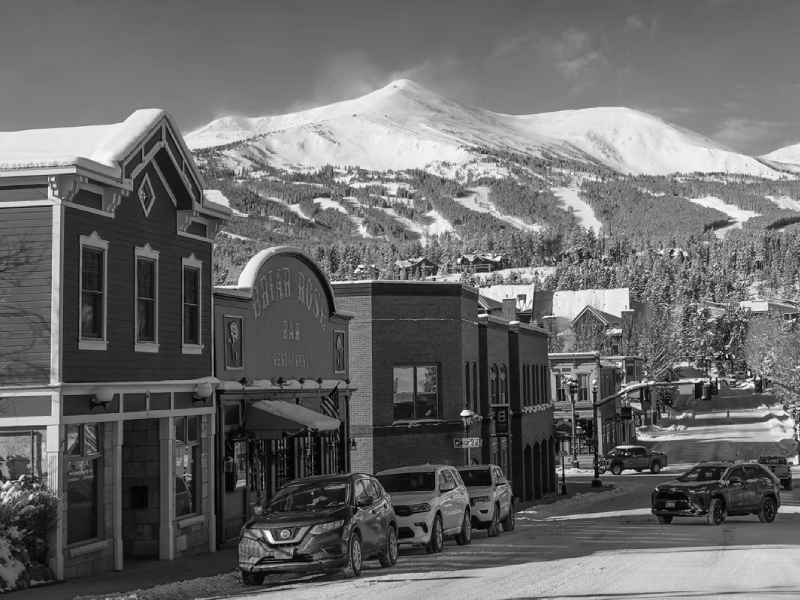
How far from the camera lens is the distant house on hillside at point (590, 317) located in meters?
121

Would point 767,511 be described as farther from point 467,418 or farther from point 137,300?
point 137,300

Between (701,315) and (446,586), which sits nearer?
(446,586)

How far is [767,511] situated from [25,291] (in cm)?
2218

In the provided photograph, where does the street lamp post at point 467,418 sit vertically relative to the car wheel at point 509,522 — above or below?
above

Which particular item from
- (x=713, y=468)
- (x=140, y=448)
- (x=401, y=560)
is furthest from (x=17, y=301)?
(x=713, y=468)

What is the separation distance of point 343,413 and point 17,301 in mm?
15689

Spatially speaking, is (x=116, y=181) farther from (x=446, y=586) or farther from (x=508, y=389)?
(x=508, y=389)

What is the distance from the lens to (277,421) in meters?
26.6

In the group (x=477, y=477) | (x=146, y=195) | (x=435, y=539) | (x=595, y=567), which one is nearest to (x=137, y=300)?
(x=146, y=195)

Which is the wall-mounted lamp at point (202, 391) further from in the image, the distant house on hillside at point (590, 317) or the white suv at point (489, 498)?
the distant house on hillside at point (590, 317)

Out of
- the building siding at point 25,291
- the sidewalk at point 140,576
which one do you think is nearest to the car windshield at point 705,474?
the sidewalk at point 140,576

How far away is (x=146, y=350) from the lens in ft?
72.0

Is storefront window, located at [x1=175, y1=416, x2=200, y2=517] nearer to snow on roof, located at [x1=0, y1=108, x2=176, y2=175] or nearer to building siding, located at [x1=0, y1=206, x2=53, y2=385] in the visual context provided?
building siding, located at [x1=0, y1=206, x2=53, y2=385]

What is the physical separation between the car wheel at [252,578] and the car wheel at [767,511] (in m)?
18.3
